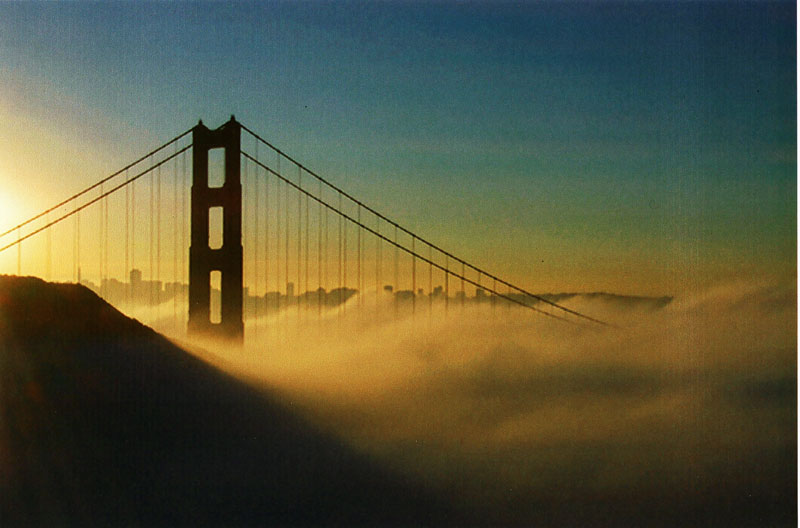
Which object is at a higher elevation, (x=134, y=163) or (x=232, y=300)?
(x=134, y=163)

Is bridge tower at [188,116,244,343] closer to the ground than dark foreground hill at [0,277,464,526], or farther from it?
farther from it

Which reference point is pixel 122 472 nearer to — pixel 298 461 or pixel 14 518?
pixel 14 518

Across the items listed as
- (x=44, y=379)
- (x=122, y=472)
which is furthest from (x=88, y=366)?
(x=122, y=472)

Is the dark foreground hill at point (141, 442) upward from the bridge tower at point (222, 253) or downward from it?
downward
